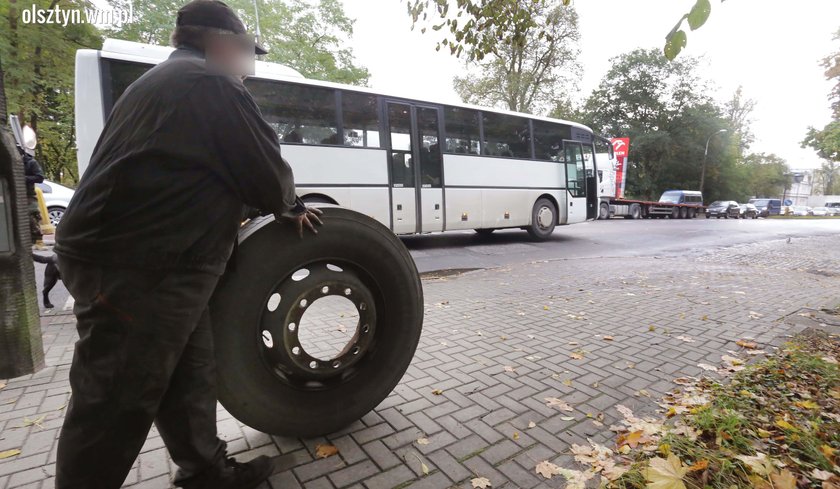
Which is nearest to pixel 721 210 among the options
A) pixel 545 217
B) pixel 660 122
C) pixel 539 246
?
pixel 660 122

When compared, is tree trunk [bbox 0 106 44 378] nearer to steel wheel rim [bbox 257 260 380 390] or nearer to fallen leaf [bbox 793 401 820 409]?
steel wheel rim [bbox 257 260 380 390]

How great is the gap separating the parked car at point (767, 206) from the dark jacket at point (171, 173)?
186 ft

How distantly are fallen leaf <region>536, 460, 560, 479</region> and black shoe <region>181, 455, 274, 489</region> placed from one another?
1.29 meters

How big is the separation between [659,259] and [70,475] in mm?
10503

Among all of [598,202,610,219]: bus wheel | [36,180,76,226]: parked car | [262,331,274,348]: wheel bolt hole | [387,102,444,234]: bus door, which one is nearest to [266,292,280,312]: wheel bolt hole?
[262,331,274,348]: wheel bolt hole

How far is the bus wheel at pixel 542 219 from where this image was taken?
12.8m

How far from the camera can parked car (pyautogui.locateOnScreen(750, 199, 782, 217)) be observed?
45688 mm

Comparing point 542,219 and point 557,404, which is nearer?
point 557,404

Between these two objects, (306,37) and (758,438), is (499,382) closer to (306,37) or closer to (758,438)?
(758,438)

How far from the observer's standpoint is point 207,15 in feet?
5.35

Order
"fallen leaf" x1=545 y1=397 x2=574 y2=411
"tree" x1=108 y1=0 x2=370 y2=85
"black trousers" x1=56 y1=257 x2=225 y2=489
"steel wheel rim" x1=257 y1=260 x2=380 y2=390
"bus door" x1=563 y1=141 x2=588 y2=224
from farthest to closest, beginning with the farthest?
1. "tree" x1=108 y1=0 x2=370 y2=85
2. "bus door" x1=563 y1=141 x2=588 y2=224
3. "fallen leaf" x1=545 y1=397 x2=574 y2=411
4. "steel wheel rim" x1=257 y1=260 x2=380 y2=390
5. "black trousers" x1=56 y1=257 x2=225 y2=489

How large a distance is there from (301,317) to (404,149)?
825 centimetres

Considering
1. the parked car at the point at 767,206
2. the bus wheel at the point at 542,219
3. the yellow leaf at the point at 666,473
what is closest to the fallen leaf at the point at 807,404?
the yellow leaf at the point at 666,473

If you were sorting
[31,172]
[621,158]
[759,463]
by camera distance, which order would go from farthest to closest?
[621,158], [31,172], [759,463]
